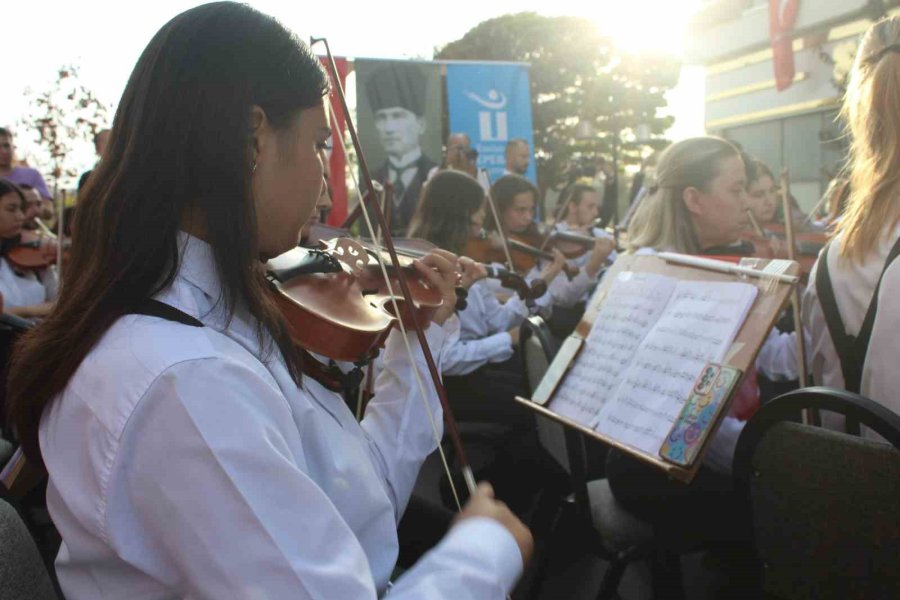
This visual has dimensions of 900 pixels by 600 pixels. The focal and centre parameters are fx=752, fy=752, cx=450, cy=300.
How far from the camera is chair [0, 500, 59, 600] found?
3.21 ft

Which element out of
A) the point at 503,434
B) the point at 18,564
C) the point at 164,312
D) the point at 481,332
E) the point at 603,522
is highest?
the point at 164,312

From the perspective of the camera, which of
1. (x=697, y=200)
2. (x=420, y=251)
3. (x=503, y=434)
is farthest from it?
(x=503, y=434)

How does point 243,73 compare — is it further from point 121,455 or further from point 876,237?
point 876,237

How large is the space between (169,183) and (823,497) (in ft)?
4.09

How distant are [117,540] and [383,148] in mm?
7505

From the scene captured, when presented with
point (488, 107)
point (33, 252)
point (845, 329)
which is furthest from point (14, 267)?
point (488, 107)

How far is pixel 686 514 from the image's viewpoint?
6.39 feet

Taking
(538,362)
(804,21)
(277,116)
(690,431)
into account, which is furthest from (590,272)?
(804,21)

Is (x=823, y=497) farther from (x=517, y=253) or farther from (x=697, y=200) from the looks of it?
(x=517, y=253)

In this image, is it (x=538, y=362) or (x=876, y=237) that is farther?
(x=538, y=362)

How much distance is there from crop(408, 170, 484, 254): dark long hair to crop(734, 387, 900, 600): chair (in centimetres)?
242

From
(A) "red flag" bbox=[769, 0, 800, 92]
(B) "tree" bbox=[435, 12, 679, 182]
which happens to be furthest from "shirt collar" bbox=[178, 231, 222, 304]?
(B) "tree" bbox=[435, 12, 679, 182]

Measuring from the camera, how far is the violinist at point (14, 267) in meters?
4.08

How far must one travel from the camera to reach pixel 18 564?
40.0 inches
